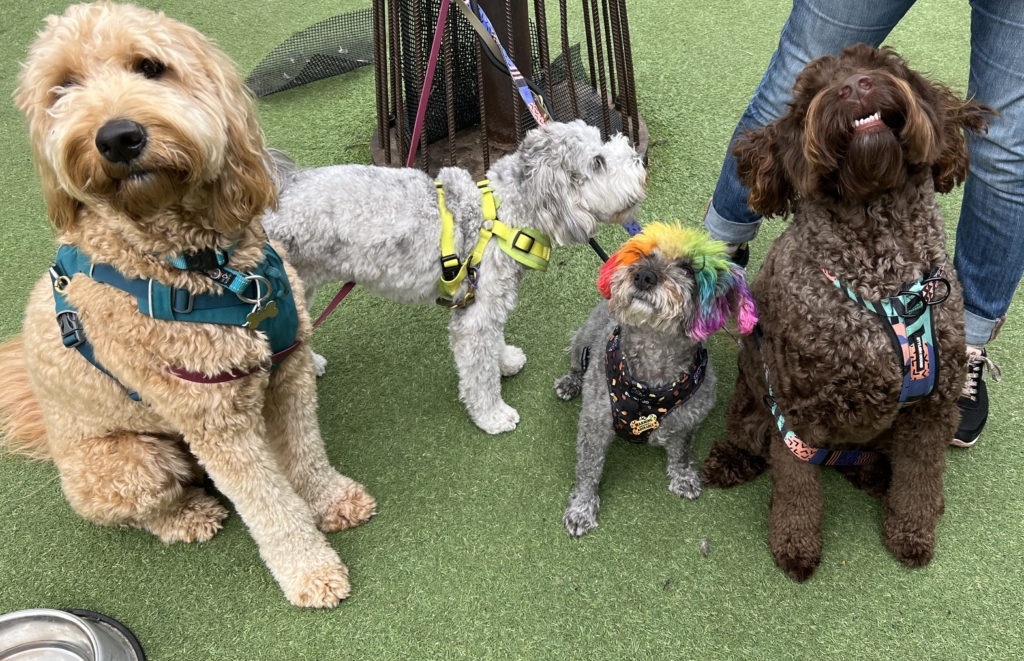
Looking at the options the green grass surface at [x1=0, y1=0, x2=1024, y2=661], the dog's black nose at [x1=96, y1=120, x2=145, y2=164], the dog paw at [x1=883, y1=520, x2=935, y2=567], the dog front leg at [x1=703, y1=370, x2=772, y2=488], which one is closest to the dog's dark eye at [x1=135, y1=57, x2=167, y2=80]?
the dog's black nose at [x1=96, y1=120, x2=145, y2=164]

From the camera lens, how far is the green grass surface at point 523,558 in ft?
6.51

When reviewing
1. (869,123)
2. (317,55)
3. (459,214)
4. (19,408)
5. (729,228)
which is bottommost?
(729,228)

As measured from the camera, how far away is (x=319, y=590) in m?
2.06

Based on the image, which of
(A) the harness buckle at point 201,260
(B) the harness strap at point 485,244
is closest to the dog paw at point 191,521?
(A) the harness buckle at point 201,260

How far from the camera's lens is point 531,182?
2289 mm

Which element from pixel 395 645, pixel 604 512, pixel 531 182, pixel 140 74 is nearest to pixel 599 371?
pixel 604 512

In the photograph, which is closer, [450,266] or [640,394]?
[640,394]

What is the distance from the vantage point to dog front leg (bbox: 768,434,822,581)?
Result: 6.72 feet

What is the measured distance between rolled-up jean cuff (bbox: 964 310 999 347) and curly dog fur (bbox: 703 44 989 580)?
51 cm

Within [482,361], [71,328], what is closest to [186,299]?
[71,328]

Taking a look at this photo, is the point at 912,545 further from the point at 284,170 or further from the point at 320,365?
the point at 284,170

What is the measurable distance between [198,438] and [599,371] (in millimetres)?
1249

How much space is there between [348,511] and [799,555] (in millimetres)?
1512

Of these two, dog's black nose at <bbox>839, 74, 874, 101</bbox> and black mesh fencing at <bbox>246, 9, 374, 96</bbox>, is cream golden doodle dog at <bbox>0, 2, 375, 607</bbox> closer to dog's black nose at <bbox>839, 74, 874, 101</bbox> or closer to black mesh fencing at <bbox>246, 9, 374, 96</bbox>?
dog's black nose at <bbox>839, 74, 874, 101</bbox>
